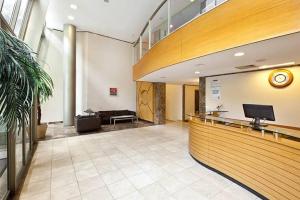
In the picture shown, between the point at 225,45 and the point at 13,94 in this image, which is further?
the point at 225,45

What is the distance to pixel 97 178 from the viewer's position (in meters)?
3.04

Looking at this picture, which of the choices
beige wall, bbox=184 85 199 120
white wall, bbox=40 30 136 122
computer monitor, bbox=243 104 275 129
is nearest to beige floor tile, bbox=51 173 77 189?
computer monitor, bbox=243 104 275 129

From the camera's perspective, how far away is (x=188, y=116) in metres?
4.57

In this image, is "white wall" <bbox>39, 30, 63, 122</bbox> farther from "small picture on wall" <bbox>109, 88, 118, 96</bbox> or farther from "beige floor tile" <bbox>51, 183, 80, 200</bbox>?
"beige floor tile" <bbox>51, 183, 80, 200</bbox>

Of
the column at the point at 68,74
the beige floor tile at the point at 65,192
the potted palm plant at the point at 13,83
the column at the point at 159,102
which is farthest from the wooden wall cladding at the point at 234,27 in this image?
the column at the point at 68,74

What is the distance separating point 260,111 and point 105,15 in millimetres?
7188

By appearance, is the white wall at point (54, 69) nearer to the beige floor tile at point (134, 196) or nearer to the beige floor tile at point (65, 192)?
the beige floor tile at point (65, 192)

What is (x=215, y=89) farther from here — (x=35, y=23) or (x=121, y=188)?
(x=35, y=23)

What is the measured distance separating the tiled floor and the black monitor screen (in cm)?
133

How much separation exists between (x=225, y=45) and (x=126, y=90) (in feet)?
26.9

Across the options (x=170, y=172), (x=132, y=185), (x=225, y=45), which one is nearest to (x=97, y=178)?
(x=132, y=185)

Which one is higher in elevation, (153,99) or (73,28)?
(73,28)

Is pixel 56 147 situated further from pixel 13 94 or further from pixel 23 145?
pixel 13 94

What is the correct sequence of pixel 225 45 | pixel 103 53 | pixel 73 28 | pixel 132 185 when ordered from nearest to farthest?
1. pixel 225 45
2. pixel 132 185
3. pixel 73 28
4. pixel 103 53
